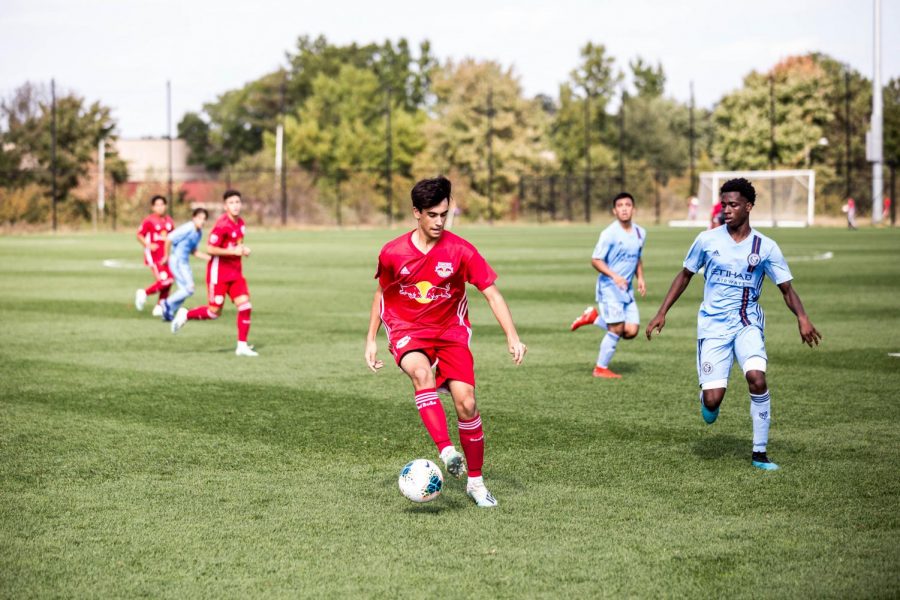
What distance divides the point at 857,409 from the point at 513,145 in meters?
Answer: 61.0

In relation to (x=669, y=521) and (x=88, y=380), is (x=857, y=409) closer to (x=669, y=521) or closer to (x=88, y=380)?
(x=669, y=521)

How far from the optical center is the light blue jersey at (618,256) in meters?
11.8

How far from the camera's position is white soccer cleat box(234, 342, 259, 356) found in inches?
535

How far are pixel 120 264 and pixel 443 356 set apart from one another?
1055 inches

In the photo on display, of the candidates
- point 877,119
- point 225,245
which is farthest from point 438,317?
point 877,119

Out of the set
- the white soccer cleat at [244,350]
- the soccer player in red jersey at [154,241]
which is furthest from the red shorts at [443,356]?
the soccer player in red jersey at [154,241]

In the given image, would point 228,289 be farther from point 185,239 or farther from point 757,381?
point 757,381

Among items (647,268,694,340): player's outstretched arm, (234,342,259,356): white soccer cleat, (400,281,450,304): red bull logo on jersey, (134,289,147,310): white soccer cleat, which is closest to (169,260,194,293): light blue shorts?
(134,289,147,310): white soccer cleat

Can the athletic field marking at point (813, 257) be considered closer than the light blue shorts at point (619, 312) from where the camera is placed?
No

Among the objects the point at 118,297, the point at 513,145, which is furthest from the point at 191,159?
the point at 118,297

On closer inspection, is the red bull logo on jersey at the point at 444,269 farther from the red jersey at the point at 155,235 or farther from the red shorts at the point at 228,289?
the red jersey at the point at 155,235

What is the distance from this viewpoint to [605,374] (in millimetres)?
11703

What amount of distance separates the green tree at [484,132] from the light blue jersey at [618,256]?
57030mm

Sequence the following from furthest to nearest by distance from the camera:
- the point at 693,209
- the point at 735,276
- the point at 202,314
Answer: the point at 693,209
the point at 202,314
the point at 735,276
